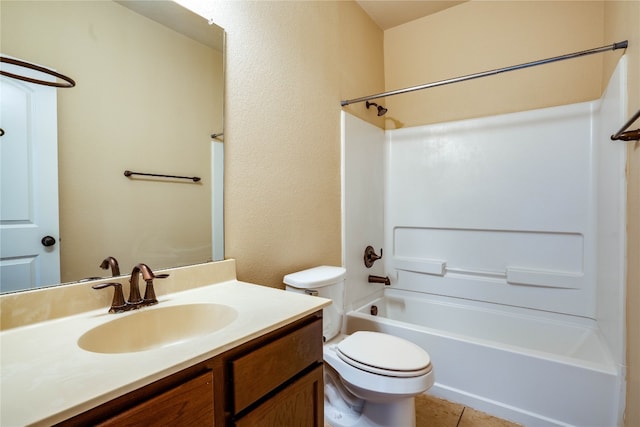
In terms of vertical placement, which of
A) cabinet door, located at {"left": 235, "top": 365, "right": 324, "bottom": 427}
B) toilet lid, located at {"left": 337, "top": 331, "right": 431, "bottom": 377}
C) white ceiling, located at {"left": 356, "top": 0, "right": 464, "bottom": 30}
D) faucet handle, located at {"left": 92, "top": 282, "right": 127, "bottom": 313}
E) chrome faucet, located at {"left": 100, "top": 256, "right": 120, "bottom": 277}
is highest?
white ceiling, located at {"left": 356, "top": 0, "right": 464, "bottom": 30}

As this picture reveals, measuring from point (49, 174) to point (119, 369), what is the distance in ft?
2.11

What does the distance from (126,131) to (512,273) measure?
2.36 meters

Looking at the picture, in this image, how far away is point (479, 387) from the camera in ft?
Answer: 5.45

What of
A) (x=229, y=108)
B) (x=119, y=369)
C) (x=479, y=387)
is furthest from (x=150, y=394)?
(x=479, y=387)

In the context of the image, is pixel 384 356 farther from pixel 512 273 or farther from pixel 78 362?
pixel 512 273

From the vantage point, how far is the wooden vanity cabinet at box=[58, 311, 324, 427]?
56 cm

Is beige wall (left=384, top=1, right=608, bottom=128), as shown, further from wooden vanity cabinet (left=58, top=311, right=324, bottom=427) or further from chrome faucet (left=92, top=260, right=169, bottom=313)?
chrome faucet (left=92, top=260, right=169, bottom=313)

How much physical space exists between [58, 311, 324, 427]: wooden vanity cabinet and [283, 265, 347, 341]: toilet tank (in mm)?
440

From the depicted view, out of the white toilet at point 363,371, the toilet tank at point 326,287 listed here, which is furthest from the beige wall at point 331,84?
the white toilet at point 363,371

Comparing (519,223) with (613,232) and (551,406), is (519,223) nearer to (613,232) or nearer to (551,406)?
(613,232)

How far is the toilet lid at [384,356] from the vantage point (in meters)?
1.21

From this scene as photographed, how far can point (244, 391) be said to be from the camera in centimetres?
75

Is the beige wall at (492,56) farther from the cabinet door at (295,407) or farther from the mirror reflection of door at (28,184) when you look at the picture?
the mirror reflection of door at (28,184)

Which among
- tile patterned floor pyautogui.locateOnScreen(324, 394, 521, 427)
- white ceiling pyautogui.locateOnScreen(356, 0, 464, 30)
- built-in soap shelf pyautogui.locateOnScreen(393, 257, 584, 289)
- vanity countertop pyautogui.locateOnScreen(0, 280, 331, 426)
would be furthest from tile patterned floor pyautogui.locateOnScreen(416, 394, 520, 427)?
white ceiling pyautogui.locateOnScreen(356, 0, 464, 30)
